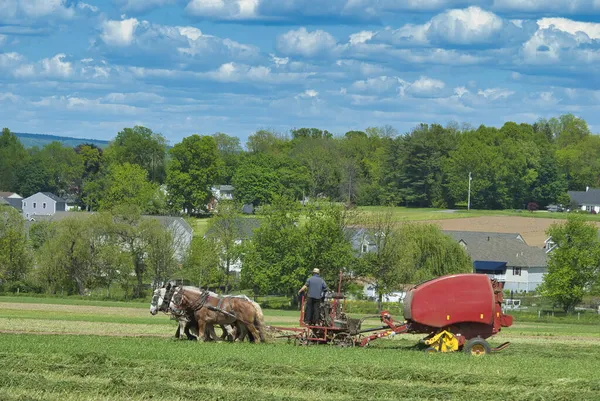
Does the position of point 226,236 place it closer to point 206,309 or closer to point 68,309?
point 68,309

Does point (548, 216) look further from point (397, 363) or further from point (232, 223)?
point (397, 363)

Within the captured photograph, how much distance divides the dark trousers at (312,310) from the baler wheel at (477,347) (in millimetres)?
4179

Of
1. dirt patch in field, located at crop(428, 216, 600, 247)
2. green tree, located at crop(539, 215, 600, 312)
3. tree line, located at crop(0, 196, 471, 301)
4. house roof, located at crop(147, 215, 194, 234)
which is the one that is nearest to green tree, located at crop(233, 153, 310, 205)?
dirt patch in field, located at crop(428, 216, 600, 247)

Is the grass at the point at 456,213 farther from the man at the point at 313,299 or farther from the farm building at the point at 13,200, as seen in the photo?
the man at the point at 313,299

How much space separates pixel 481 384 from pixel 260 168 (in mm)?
141294

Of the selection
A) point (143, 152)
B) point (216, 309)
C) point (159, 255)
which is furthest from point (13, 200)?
point (216, 309)

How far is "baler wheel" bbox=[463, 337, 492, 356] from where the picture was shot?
27.6 metres

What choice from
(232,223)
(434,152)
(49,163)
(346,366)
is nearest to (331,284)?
(232,223)

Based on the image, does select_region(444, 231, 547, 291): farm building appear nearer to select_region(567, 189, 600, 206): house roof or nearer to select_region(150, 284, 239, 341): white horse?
select_region(567, 189, 600, 206): house roof

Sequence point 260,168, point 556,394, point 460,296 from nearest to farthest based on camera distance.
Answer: point 556,394 < point 460,296 < point 260,168

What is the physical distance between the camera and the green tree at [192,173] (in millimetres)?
144750

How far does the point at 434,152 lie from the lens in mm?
168500

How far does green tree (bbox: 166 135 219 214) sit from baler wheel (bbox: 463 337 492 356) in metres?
117

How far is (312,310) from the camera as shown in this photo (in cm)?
2883
